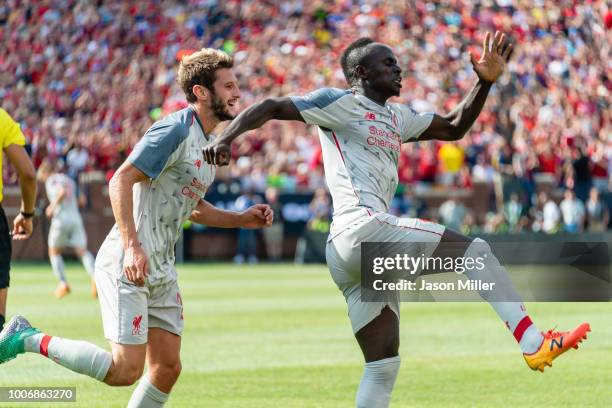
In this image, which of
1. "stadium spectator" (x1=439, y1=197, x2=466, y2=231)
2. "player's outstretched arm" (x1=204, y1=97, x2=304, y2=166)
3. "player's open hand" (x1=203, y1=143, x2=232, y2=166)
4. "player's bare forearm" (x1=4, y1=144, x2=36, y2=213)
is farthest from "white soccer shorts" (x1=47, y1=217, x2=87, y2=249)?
"player's open hand" (x1=203, y1=143, x2=232, y2=166)

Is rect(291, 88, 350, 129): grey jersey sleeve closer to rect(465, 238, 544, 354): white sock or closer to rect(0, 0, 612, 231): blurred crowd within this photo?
rect(465, 238, 544, 354): white sock

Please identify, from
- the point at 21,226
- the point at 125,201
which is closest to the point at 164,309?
the point at 125,201

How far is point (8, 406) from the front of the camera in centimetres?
836

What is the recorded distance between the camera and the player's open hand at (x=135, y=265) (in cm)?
632

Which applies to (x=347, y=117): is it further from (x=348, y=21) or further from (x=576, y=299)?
(x=348, y=21)

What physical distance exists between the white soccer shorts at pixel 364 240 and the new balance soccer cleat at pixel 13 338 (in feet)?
6.40

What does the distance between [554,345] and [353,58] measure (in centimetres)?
210

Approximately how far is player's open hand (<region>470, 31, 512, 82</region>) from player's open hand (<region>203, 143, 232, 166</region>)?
1791 millimetres

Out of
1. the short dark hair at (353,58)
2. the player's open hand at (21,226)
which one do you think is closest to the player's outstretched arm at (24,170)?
the player's open hand at (21,226)

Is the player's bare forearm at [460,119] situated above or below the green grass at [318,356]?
above

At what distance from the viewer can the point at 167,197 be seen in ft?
22.1

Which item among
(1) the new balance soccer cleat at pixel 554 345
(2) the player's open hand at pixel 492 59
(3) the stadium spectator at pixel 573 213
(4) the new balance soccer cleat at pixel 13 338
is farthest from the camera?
(3) the stadium spectator at pixel 573 213

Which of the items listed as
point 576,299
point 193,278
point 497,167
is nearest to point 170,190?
point 576,299

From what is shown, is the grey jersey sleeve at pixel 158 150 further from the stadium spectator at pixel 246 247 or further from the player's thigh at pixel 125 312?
the stadium spectator at pixel 246 247
